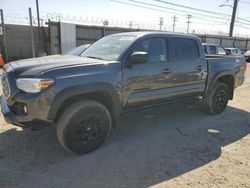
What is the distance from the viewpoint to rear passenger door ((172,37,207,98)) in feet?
16.4

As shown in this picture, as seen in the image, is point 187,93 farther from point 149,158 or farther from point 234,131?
point 149,158

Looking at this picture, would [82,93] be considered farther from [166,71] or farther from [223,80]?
[223,80]

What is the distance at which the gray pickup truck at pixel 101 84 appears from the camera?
3.45 metres

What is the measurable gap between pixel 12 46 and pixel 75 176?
15483 millimetres

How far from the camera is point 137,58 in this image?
406 cm

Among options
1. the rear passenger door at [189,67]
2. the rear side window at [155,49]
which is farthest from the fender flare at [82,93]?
the rear passenger door at [189,67]

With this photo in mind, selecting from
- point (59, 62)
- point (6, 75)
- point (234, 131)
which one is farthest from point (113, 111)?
point (234, 131)

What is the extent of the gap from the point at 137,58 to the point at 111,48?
0.70 metres

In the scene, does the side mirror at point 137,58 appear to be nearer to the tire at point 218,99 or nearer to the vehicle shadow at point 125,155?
the vehicle shadow at point 125,155

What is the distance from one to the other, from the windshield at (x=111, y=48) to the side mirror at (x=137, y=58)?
206 millimetres

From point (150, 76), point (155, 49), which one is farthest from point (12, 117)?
point (155, 49)

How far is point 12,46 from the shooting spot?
16.6 m

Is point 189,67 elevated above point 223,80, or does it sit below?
above

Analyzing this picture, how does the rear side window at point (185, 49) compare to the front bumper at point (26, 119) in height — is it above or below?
above
